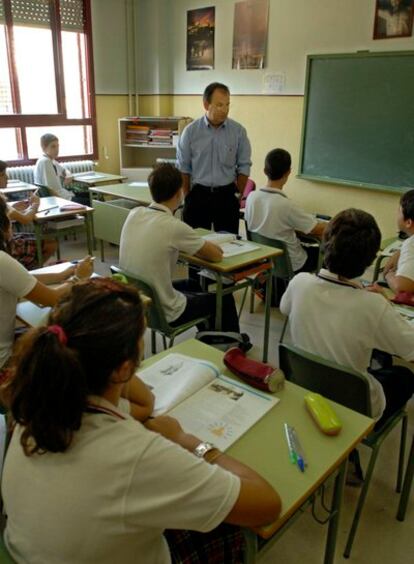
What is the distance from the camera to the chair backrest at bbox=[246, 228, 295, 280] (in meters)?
3.29

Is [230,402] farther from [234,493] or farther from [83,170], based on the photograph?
[83,170]

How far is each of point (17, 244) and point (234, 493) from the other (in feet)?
11.2

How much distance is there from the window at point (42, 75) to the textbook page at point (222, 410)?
5773mm

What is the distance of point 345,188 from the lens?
527 cm

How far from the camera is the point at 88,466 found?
31.7 inches

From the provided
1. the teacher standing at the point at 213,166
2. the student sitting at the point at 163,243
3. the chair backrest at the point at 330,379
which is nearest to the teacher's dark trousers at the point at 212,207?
the teacher standing at the point at 213,166

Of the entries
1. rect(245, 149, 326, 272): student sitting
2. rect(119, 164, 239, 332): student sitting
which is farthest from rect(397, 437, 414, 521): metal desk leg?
rect(245, 149, 326, 272): student sitting

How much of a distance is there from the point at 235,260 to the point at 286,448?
161cm

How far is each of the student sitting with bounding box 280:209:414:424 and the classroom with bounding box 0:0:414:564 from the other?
0.02m

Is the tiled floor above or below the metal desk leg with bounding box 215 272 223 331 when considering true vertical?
below

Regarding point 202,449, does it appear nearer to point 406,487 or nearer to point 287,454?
point 287,454

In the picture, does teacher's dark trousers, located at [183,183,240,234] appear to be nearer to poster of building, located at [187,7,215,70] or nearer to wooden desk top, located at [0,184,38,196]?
wooden desk top, located at [0,184,38,196]

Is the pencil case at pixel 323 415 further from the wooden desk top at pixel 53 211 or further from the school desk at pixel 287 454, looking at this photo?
the wooden desk top at pixel 53 211

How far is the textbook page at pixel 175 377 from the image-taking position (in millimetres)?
1352
